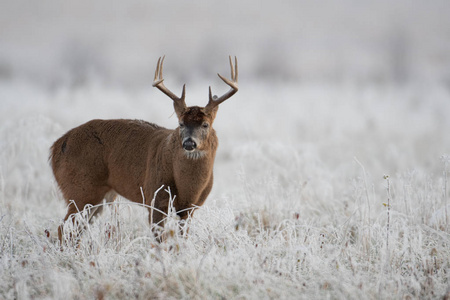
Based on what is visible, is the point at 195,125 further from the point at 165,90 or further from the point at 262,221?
the point at 262,221

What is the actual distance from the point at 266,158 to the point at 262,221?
2309 millimetres

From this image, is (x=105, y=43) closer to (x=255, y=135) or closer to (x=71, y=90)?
(x=71, y=90)

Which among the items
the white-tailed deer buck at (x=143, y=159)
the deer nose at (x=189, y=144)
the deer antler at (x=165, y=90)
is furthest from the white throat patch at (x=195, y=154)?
the deer antler at (x=165, y=90)

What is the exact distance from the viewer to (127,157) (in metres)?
5.79


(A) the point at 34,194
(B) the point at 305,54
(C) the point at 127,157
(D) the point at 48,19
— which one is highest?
(D) the point at 48,19

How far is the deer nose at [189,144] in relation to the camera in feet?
16.2

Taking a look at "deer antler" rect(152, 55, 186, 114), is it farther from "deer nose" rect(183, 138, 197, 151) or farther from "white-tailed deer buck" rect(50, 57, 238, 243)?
"deer nose" rect(183, 138, 197, 151)

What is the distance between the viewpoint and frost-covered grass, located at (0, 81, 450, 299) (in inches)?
154

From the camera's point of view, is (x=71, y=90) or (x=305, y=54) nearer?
(x=71, y=90)

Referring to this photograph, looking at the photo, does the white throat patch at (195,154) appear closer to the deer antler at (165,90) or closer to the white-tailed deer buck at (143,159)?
the white-tailed deer buck at (143,159)

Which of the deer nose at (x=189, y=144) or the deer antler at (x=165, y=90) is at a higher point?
the deer antler at (x=165, y=90)

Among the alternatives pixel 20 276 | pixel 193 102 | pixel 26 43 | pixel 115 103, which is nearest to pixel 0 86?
pixel 115 103

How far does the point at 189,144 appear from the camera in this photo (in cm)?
493

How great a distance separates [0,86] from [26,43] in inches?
398
